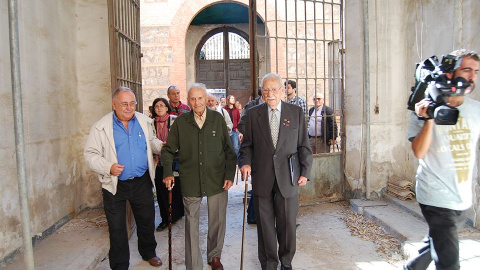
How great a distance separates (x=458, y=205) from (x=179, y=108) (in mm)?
3817

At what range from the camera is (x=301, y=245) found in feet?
14.5

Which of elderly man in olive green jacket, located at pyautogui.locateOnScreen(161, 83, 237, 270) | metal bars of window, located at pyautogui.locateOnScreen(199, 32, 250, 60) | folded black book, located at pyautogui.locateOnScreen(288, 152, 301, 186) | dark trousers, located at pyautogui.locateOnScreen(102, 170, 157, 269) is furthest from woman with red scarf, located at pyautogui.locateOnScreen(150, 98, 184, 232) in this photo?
metal bars of window, located at pyautogui.locateOnScreen(199, 32, 250, 60)

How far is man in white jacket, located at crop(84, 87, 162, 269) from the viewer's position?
11.4 ft

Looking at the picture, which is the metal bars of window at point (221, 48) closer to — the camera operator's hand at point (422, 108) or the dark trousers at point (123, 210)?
the dark trousers at point (123, 210)

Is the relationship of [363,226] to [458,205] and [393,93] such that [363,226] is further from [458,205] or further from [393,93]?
[458,205]

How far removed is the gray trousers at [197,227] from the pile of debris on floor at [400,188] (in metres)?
3.04

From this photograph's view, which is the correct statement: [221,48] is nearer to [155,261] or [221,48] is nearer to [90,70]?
[90,70]

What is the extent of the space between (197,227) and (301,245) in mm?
1453

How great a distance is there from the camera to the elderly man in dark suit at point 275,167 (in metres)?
3.51

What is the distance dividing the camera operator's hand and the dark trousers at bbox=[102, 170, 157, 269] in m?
2.51

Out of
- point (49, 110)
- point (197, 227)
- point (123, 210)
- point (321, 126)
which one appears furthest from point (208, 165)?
point (321, 126)

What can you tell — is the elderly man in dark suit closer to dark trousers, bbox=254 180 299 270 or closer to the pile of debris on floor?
dark trousers, bbox=254 180 299 270

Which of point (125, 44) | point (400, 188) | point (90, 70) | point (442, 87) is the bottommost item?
point (400, 188)

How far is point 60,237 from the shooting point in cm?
443
